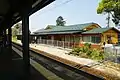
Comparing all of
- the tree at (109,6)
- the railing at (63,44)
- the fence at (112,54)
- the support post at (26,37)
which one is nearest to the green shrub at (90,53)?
the fence at (112,54)

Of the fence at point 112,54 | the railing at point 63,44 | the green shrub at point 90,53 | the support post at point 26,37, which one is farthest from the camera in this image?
the railing at point 63,44

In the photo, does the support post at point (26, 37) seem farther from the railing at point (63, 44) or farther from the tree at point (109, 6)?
the tree at point (109, 6)

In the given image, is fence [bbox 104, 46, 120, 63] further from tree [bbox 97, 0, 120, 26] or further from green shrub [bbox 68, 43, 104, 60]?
tree [bbox 97, 0, 120, 26]

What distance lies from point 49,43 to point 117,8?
13.4 meters

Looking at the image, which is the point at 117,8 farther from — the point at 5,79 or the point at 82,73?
the point at 5,79

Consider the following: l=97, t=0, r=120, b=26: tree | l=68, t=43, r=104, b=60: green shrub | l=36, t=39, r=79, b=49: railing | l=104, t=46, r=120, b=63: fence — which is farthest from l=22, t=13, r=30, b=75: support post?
l=97, t=0, r=120, b=26: tree

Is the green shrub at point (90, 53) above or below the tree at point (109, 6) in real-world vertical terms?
below

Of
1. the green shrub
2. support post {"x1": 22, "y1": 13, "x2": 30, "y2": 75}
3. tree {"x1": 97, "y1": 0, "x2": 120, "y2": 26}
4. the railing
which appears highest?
tree {"x1": 97, "y1": 0, "x2": 120, "y2": 26}

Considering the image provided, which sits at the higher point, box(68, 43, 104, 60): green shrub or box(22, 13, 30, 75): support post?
box(22, 13, 30, 75): support post

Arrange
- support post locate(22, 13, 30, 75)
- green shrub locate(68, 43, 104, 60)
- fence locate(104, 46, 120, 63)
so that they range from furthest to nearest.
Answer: green shrub locate(68, 43, 104, 60), fence locate(104, 46, 120, 63), support post locate(22, 13, 30, 75)

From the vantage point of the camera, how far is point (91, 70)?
1236 centimetres

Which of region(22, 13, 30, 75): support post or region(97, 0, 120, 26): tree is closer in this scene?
region(22, 13, 30, 75): support post

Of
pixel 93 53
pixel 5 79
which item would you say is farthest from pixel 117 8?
pixel 5 79

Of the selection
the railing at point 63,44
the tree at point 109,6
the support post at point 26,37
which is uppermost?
the tree at point 109,6
